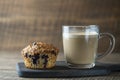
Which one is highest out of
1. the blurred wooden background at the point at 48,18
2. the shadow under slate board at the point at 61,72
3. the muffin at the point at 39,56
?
the blurred wooden background at the point at 48,18

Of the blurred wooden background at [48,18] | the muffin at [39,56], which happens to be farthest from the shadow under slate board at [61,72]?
the blurred wooden background at [48,18]

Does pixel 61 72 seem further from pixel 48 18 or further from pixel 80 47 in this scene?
pixel 48 18

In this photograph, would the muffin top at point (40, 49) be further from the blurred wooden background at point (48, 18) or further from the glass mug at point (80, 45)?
the blurred wooden background at point (48, 18)

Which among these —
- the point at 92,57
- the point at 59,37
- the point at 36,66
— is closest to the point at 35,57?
the point at 36,66

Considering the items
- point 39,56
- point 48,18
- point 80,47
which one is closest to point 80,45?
point 80,47

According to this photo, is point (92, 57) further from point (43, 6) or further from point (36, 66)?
point (43, 6)

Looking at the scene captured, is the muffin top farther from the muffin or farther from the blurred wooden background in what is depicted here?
the blurred wooden background
